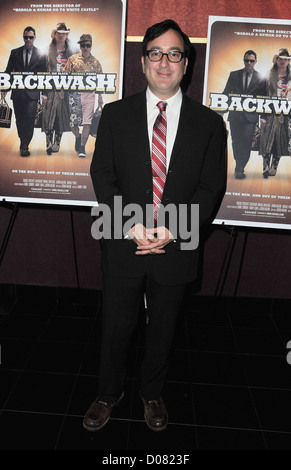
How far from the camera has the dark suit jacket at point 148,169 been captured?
1818 millimetres

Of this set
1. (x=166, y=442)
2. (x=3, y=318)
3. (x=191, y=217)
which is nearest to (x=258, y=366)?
(x=166, y=442)

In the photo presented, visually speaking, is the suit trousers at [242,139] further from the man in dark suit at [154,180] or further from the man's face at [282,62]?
the man in dark suit at [154,180]

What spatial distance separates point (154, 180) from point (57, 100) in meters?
1.01

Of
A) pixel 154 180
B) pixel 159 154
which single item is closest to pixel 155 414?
pixel 154 180

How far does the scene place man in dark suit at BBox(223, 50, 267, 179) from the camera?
2344 mm

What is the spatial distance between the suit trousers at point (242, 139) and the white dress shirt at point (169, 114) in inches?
24.7

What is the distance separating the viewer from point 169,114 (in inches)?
73.8

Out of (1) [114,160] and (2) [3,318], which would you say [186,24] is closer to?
(1) [114,160]

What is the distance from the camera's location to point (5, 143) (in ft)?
8.54

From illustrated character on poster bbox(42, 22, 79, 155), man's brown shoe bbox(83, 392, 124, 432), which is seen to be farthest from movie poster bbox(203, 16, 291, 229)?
man's brown shoe bbox(83, 392, 124, 432)

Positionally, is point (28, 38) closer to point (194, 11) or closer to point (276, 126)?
point (194, 11)

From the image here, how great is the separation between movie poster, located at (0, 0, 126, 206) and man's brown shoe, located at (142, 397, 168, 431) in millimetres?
1224

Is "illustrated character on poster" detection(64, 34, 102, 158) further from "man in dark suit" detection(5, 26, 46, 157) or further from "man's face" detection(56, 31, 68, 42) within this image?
"man in dark suit" detection(5, 26, 46, 157)

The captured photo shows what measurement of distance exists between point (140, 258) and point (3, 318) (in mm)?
1635
